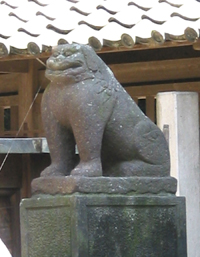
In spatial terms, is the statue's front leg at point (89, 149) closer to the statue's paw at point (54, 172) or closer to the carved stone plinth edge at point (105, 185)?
the carved stone plinth edge at point (105, 185)

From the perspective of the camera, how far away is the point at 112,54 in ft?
31.3

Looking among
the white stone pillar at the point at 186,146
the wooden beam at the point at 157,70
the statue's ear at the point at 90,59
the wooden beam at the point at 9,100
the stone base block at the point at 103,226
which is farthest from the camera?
the wooden beam at the point at 9,100

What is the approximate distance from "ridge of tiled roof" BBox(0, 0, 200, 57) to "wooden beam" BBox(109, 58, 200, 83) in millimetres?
691

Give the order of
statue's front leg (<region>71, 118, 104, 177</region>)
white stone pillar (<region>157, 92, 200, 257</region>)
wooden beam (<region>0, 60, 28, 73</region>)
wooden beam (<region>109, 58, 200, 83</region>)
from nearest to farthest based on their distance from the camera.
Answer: statue's front leg (<region>71, 118, 104, 177</region>) → white stone pillar (<region>157, 92, 200, 257</region>) → wooden beam (<region>109, 58, 200, 83</region>) → wooden beam (<region>0, 60, 28, 73</region>)

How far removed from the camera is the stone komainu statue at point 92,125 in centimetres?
641

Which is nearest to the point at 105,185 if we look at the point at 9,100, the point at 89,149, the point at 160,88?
the point at 89,149

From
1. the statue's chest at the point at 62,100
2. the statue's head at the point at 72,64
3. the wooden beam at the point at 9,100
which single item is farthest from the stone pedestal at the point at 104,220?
the wooden beam at the point at 9,100

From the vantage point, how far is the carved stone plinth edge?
6.29m

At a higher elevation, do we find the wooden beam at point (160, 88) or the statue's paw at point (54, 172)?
the wooden beam at point (160, 88)

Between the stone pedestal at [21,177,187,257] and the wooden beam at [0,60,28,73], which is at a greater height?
the wooden beam at [0,60,28,73]

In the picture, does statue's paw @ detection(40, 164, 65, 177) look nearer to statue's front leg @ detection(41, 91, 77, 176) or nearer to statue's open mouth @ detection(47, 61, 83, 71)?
statue's front leg @ detection(41, 91, 77, 176)

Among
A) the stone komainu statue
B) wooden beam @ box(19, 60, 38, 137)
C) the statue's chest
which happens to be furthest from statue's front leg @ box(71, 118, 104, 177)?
wooden beam @ box(19, 60, 38, 137)

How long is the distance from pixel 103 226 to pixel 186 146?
240cm

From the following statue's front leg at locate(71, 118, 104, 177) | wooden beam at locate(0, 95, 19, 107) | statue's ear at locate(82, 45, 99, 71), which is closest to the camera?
statue's front leg at locate(71, 118, 104, 177)
